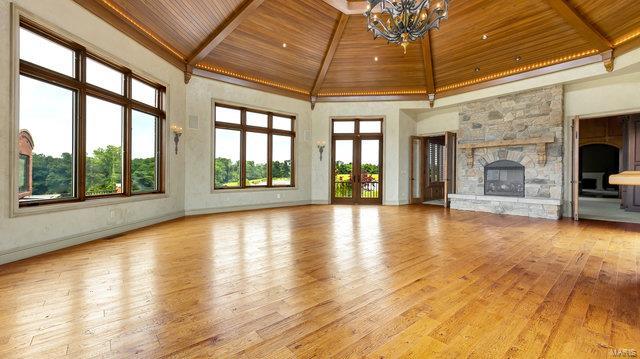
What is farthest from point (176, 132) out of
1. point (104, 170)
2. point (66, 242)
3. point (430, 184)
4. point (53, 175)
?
point (430, 184)

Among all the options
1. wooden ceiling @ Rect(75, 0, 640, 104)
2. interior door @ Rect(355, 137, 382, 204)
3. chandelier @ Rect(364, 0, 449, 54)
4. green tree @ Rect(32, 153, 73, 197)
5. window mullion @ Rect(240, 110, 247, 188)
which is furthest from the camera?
interior door @ Rect(355, 137, 382, 204)

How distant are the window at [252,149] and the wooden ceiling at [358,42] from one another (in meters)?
0.91

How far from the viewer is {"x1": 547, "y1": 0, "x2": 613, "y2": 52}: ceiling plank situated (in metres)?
5.34

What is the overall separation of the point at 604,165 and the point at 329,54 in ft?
44.4

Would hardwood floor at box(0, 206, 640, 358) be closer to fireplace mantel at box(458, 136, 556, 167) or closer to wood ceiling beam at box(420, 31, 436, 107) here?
fireplace mantel at box(458, 136, 556, 167)

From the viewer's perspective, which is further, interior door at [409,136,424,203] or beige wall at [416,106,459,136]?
interior door at [409,136,424,203]

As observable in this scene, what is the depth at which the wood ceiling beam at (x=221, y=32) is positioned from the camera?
19.3ft

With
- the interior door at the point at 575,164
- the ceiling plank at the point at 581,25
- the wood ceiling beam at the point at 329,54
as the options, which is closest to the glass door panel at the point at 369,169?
the wood ceiling beam at the point at 329,54

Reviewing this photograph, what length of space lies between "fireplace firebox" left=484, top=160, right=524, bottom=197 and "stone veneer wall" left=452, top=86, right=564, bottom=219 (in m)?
0.15

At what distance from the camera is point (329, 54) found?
26.1 ft

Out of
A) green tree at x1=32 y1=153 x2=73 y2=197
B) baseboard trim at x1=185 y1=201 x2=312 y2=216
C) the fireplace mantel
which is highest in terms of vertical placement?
the fireplace mantel

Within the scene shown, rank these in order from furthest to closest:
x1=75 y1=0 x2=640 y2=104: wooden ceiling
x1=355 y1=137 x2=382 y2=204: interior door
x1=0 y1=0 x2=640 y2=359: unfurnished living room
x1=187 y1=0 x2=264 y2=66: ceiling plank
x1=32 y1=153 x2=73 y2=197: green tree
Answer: x1=355 y1=137 x2=382 y2=204: interior door → x1=187 y1=0 x2=264 y2=66: ceiling plank → x1=75 y1=0 x2=640 y2=104: wooden ceiling → x1=32 y1=153 x2=73 y2=197: green tree → x1=0 y1=0 x2=640 y2=359: unfurnished living room

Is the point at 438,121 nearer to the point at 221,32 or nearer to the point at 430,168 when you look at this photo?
the point at 430,168

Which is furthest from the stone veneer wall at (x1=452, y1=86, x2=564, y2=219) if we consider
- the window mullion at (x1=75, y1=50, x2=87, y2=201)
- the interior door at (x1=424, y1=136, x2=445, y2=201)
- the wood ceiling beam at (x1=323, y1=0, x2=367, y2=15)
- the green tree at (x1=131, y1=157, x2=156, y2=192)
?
the window mullion at (x1=75, y1=50, x2=87, y2=201)
